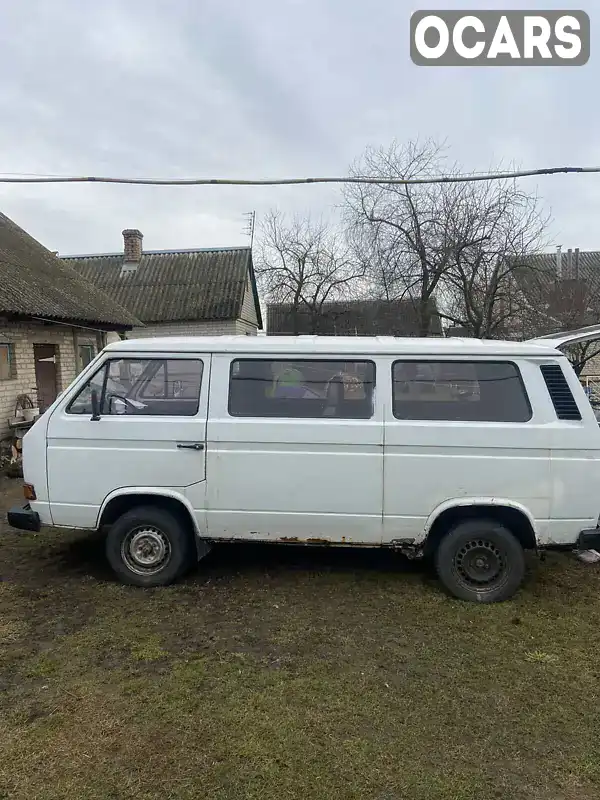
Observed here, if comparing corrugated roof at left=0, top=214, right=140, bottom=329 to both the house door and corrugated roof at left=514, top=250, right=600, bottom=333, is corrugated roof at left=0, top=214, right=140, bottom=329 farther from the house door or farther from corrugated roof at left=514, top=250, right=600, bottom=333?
corrugated roof at left=514, top=250, right=600, bottom=333

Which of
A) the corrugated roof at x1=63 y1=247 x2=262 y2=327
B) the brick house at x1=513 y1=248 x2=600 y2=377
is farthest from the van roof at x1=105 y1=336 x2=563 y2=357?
the corrugated roof at x1=63 y1=247 x2=262 y2=327

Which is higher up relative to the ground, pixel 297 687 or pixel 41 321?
pixel 41 321

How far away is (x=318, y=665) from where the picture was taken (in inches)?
129

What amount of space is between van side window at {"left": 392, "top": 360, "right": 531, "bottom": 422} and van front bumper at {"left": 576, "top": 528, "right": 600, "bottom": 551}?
1001 mm

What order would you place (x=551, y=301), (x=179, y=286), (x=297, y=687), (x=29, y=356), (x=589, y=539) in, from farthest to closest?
(x=179, y=286), (x=551, y=301), (x=29, y=356), (x=589, y=539), (x=297, y=687)

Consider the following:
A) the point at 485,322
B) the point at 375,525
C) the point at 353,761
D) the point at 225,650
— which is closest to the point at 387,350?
the point at 375,525

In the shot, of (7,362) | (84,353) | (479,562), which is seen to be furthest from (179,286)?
(479,562)

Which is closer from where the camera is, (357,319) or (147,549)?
(147,549)

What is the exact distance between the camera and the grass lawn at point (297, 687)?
243 cm

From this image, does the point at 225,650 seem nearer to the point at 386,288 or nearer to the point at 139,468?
the point at 139,468

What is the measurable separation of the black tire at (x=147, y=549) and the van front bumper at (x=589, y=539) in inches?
121

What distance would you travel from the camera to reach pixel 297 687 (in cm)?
307

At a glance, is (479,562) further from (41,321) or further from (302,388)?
(41,321)

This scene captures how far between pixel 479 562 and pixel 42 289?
36.8 ft
